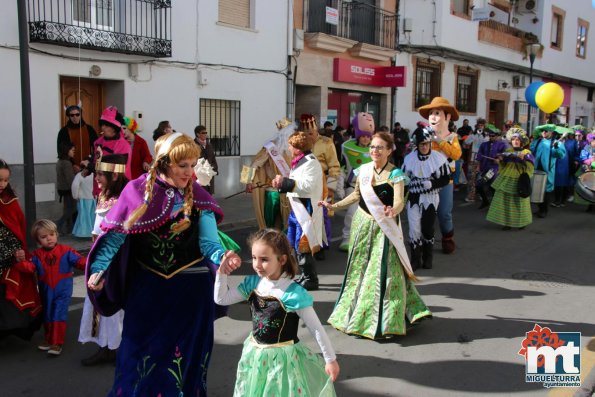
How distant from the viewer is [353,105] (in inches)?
712

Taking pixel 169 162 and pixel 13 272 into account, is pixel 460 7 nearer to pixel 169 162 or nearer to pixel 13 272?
pixel 13 272

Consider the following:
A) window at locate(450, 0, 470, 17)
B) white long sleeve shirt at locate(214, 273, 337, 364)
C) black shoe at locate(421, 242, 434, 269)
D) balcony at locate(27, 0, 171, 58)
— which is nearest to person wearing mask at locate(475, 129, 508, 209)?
black shoe at locate(421, 242, 434, 269)

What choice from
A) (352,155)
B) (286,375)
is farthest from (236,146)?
(286,375)

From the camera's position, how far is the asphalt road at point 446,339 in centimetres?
414

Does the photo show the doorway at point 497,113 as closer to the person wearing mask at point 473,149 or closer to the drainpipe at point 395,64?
the drainpipe at point 395,64

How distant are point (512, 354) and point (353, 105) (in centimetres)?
1394

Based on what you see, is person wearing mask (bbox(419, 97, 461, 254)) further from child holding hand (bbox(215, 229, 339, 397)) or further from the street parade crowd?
child holding hand (bbox(215, 229, 339, 397))

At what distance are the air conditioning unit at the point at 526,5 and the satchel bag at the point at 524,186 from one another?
58.3 ft

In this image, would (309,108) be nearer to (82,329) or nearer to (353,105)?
(353,105)

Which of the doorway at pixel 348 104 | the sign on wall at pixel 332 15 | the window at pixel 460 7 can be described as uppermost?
the window at pixel 460 7

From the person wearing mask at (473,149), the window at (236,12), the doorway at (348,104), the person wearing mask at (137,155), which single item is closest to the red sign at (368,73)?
the doorway at (348,104)

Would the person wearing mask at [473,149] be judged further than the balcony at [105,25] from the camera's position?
Yes

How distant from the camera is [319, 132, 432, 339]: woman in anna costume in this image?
4.90 metres

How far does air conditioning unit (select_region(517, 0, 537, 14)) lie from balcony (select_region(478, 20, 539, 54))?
3.51ft
